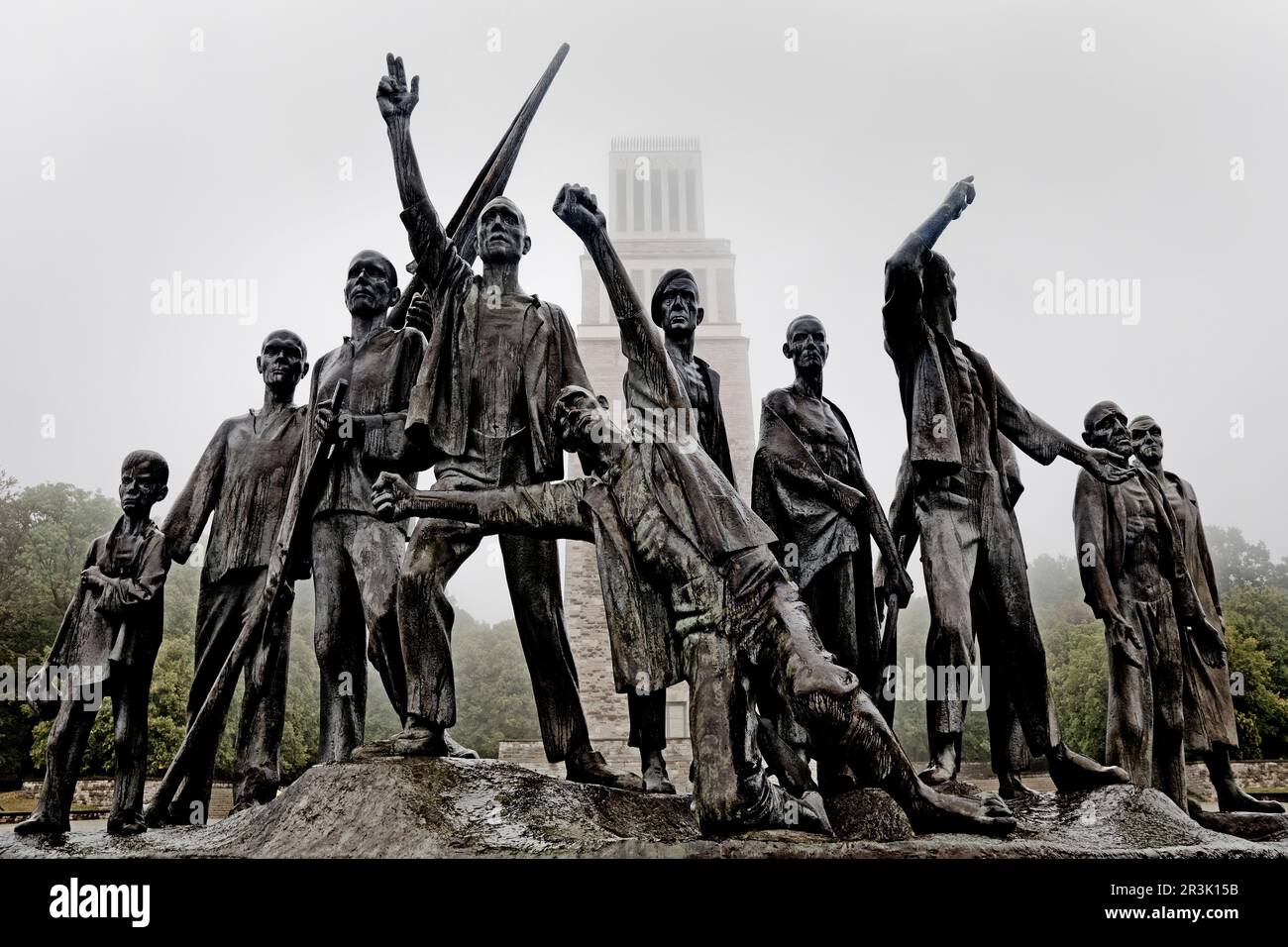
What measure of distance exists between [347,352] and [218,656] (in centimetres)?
246

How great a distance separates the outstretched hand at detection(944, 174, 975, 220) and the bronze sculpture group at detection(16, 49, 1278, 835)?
21 mm

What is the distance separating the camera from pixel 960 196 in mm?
7211

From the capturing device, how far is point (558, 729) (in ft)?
21.5

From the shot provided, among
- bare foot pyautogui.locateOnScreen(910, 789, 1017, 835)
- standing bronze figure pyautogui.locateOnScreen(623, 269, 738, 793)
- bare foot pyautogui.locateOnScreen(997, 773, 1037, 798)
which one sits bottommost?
bare foot pyautogui.locateOnScreen(997, 773, 1037, 798)

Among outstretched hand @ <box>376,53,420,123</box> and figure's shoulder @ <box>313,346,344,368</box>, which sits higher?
outstretched hand @ <box>376,53,420,123</box>

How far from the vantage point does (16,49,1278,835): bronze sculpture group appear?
17.9 ft

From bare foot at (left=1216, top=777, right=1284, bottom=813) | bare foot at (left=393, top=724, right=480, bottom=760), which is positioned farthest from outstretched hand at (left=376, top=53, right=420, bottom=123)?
bare foot at (left=1216, top=777, right=1284, bottom=813)

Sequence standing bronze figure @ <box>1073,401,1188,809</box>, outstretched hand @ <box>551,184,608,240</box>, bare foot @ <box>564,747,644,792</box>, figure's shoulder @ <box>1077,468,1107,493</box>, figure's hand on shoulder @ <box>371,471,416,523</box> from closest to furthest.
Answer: figure's hand on shoulder @ <box>371,471,416,523</box>, outstretched hand @ <box>551,184,608,240</box>, bare foot @ <box>564,747,644,792</box>, standing bronze figure @ <box>1073,401,1188,809</box>, figure's shoulder @ <box>1077,468,1107,493</box>

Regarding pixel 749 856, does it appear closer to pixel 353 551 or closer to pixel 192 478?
pixel 353 551

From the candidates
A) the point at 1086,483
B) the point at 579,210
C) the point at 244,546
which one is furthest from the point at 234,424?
the point at 1086,483

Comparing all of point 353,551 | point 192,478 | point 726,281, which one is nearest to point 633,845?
point 353,551

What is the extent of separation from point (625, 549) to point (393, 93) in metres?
3.33

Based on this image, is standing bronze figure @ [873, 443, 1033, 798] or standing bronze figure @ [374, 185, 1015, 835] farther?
standing bronze figure @ [873, 443, 1033, 798]

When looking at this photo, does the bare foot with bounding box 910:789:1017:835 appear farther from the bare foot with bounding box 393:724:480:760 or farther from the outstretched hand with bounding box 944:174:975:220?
the outstretched hand with bounding box 944:174:975:220
